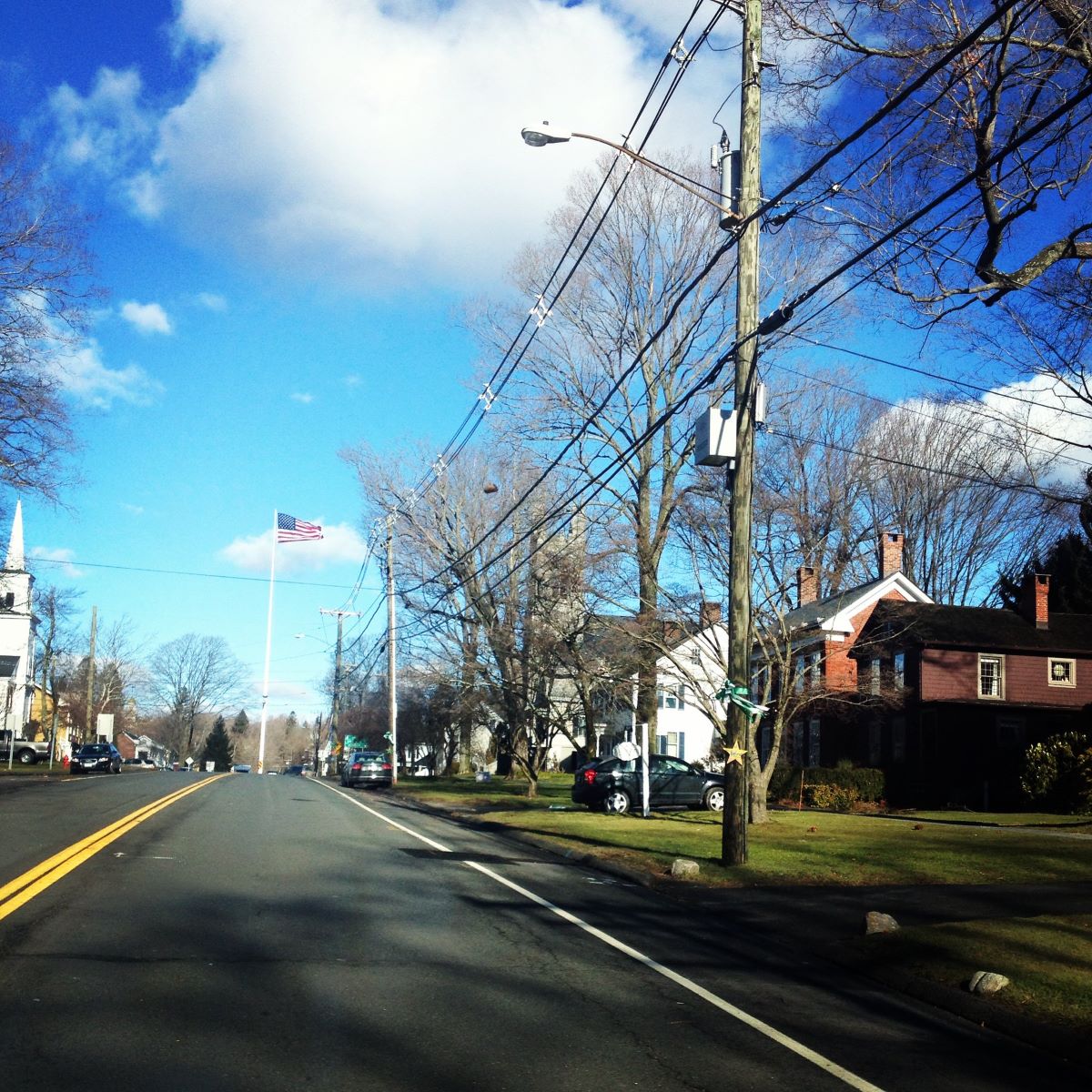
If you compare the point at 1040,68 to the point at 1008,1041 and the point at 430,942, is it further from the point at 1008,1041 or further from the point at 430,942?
the point at 430,942

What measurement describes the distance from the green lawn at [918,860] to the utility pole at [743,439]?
0.96 meters

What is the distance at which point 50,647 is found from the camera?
232ft

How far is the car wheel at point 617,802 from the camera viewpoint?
27.3 meters

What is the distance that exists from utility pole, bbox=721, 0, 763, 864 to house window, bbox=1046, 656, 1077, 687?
29096mm

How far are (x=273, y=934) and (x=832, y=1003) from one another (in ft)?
14.5

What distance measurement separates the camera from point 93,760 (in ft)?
175

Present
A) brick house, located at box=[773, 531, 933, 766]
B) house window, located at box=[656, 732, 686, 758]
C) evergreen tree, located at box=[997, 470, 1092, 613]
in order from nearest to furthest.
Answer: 1. brick house, located at box=[773, 531, 933, 766]
2. evergreen tree, located at box=[997, 470, 1092, 613]
3. house window, located at box=[656, 732, 686, 758]

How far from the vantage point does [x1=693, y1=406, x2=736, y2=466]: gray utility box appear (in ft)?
52.2

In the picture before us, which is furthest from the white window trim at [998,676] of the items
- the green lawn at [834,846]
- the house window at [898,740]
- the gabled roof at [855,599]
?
the green lawn at [834,846]

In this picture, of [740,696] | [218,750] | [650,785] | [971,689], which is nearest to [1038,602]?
[971,689]

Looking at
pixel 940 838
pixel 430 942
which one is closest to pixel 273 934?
pixel 430 942

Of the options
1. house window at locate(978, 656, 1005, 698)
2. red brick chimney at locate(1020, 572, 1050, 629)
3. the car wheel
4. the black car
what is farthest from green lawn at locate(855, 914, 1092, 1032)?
red brick chimney at locate(1020, 572, 1050, 629)

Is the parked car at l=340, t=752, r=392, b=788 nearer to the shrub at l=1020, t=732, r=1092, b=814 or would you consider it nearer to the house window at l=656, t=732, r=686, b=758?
the house window at l=656, t=732, r=686, b=758

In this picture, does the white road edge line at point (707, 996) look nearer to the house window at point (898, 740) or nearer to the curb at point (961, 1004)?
the curb at point (961, 1004)
